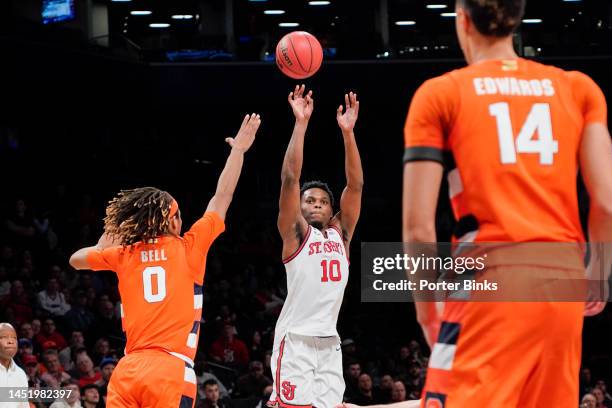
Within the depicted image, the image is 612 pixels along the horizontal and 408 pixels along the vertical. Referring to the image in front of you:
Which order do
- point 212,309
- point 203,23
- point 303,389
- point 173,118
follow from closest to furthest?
point 303,389 < point 212,309 < point 173,118 < point 203,23

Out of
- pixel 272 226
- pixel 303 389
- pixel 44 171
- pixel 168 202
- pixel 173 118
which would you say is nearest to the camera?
pixel 168 202

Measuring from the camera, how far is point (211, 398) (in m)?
11.9

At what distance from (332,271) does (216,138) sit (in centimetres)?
1567

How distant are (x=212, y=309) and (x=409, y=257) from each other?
13830 mm

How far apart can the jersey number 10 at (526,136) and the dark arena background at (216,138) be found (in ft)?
31.6

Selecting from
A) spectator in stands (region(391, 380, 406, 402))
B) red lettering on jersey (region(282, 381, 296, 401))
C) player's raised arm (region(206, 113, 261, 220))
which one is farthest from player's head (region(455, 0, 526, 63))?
spectator in stands (region(391, 380, 406, 402))

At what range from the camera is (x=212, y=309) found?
Answer: 16.7 m

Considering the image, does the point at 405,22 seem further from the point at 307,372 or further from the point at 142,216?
the point at 142,216

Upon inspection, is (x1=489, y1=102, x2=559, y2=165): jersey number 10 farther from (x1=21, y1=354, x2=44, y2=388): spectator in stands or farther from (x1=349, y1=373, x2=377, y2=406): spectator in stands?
(x1=349, y1=373, x2=377, y2=406): spectator in stands

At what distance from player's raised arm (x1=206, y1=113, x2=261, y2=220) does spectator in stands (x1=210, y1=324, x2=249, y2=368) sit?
27.6ft

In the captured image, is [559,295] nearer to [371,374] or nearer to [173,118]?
[371,374]

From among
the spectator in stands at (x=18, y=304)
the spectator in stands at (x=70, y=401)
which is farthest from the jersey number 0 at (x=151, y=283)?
the spectator in stands at (x=18, y=304)

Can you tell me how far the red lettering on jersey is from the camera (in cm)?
722

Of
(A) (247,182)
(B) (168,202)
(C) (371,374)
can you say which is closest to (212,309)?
(C) (371,374)
